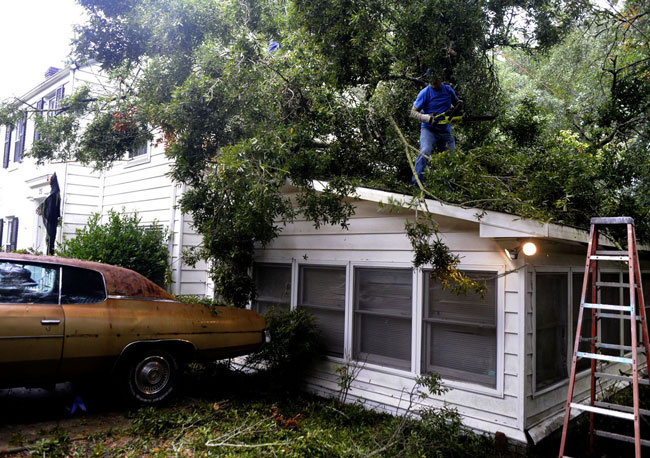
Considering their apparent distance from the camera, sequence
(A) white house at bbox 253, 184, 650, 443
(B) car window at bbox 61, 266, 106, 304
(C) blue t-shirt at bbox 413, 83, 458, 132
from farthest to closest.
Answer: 1. (C) blue t-shirt at bbox 413, 83, 458, 132
2. (A) white house at bbox 253, 184, 650, 443
3. (B) car window at bbox 61, 266, 106, 304

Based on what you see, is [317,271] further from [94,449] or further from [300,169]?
[94,449]

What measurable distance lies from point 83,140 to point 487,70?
850 centimetres

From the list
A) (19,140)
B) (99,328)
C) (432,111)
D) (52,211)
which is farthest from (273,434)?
(19,140)

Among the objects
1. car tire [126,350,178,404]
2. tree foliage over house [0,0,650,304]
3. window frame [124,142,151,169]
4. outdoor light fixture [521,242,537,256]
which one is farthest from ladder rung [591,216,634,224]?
window frame [124,142,151,169]

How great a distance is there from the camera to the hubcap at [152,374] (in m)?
5.72

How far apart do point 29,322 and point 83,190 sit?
9.49 meters

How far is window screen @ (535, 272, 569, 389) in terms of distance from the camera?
5.79 m

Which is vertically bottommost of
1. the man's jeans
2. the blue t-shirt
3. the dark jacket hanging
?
the dark jacket hanging

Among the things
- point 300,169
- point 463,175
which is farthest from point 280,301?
point 463,175

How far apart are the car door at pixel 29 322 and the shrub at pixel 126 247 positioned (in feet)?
15.3

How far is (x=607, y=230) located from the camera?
589 cm

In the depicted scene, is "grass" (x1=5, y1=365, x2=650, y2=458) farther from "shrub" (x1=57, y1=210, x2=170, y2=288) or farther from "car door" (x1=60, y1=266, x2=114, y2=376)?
"shrub" (x1=57, y1=210, x2=170, y2=288)

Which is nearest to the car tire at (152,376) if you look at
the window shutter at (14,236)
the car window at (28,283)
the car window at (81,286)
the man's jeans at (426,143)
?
the car window at (81,286)

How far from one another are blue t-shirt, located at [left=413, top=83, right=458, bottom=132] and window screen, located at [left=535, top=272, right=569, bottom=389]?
272 cm
